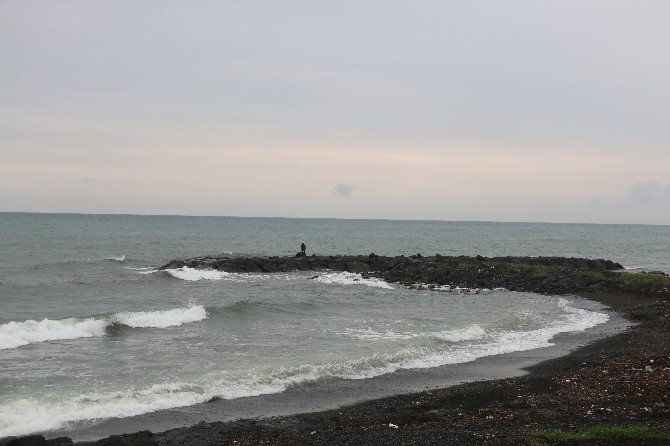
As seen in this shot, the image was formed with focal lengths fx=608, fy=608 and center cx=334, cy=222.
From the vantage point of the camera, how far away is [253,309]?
27875 mm

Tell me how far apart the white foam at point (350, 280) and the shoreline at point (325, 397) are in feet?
73.1

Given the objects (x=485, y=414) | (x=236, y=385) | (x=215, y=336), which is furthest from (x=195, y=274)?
(x=485, y=414)

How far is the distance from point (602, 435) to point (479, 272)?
34.8 m

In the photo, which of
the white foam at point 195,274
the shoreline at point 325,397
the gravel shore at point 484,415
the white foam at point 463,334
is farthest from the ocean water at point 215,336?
the white foam at point 195,274

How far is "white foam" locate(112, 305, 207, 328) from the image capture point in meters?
23.8

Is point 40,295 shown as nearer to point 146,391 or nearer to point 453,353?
point 146,391

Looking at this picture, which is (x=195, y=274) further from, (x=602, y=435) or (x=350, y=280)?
(x=602, y=435)

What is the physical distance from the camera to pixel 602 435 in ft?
29.6

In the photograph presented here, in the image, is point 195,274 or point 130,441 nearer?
point 130,441

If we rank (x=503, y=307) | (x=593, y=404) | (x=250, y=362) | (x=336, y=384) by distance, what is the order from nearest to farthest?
(x=593, y=404) < (x=336, y=384) < (x=250, y=362) < (x=503, y=307)

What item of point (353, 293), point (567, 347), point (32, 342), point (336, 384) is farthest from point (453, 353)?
point (353, 293)

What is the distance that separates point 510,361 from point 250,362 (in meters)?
7.68

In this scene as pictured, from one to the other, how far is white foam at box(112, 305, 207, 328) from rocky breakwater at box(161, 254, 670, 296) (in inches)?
724

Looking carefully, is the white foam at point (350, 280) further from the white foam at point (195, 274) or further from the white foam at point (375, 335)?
the white foam at point (375, 335)
